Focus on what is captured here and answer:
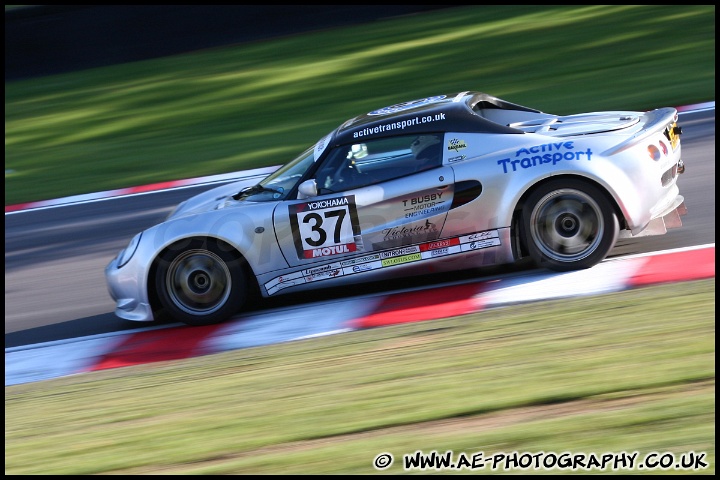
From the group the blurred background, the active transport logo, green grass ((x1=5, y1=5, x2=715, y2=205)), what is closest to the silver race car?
the blurred background

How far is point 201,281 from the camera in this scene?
6.89 meters

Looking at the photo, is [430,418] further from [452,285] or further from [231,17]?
[231,17]

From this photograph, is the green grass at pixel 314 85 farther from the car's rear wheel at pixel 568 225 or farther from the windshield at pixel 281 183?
the car's rear wheel at pixel 568 225

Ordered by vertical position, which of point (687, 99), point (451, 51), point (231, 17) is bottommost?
point (687, 99)

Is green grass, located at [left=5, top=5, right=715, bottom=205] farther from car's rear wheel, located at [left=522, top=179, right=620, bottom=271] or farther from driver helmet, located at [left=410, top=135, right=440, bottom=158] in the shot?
car's rear wheel, located at [left=522, top=179, right=620, bottom=271]

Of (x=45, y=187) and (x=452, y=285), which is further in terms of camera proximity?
(x=45, y=187)

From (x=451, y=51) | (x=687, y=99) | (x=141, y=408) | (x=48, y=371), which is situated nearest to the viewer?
(x=141, y=408)

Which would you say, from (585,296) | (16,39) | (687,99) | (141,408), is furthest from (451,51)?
(141,408)

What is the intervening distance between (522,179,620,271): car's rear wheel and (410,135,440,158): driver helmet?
79 cm

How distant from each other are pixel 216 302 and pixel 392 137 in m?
1.81

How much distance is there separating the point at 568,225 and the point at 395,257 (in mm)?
1245

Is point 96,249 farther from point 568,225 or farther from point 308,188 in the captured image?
point 568,225

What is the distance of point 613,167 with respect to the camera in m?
6.29

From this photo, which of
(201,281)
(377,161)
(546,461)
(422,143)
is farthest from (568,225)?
(546,461)
